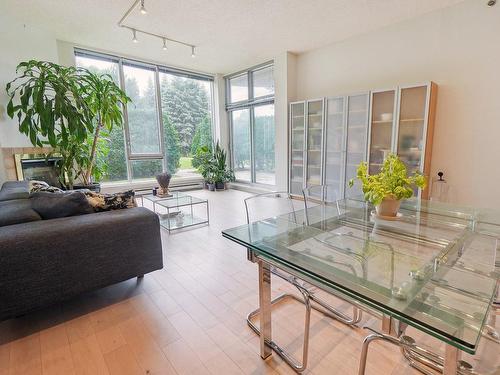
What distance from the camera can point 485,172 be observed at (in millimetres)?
3154

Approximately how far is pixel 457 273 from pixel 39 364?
2.10 metres

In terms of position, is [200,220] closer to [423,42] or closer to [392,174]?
[392,174]

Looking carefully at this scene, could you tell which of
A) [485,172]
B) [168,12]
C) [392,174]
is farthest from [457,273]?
[168,12]

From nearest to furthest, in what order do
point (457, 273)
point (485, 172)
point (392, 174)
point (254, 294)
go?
point (457, 273), point (392, 174), point (254, 294), point (485, 172)

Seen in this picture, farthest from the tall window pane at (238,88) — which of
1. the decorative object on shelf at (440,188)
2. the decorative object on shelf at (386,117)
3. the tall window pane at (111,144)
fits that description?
the decorative object on shelf at (440,188)

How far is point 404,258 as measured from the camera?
1225 millimetres

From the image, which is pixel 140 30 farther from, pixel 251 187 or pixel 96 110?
pixel 251 187

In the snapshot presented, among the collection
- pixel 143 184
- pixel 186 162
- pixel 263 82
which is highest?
pixel 263 82

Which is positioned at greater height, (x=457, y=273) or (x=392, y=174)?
(x=392, y=174)

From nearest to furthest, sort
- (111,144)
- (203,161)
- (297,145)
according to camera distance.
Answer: (297,145)
(111,144)
(203,161)

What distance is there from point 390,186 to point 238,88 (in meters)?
5.30

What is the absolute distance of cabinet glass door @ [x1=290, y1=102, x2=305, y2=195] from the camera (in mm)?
4793

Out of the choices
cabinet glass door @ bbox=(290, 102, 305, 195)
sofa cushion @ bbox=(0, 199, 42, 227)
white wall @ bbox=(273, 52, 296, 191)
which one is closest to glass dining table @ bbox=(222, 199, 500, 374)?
sofa cushion @ bbox=(0, 199, 42, 227)

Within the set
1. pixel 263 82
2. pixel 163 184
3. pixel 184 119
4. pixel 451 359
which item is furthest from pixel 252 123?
pixel 451 359
